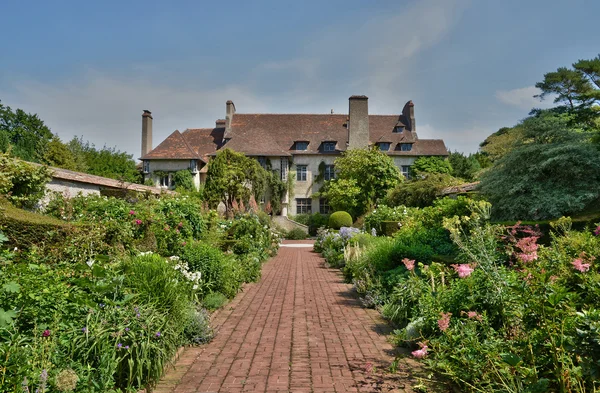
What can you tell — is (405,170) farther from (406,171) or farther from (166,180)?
(166,180)

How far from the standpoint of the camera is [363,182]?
1258 inches

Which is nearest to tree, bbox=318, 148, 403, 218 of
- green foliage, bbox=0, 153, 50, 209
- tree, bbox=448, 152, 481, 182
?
tree, bbox=448, 152, 481, 182

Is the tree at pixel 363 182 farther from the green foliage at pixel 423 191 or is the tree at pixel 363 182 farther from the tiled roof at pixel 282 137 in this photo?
the green foliage at pixel 423 191

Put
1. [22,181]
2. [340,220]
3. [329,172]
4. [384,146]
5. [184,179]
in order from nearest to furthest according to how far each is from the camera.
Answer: [22,181] → [340,220] → [184,179] → [329,172] → [384,146]

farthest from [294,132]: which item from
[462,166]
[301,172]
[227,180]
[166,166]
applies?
[227,180]

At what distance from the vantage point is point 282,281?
10.8 meters

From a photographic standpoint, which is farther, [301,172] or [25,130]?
[25,130]

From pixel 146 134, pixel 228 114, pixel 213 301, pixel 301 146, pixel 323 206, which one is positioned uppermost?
pixel 228 114

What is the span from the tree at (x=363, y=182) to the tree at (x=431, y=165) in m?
3.34

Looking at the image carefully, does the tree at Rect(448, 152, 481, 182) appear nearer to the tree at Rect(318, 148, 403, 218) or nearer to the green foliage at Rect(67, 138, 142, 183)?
the tree at Rect(318, 148, 403, 218)

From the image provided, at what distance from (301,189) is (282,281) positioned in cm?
2502

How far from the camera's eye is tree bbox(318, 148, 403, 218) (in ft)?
104

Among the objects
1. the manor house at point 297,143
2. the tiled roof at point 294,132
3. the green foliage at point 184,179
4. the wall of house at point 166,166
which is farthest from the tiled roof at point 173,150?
the tiled roof at point 294,132

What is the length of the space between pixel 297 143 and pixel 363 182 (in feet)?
25.1
